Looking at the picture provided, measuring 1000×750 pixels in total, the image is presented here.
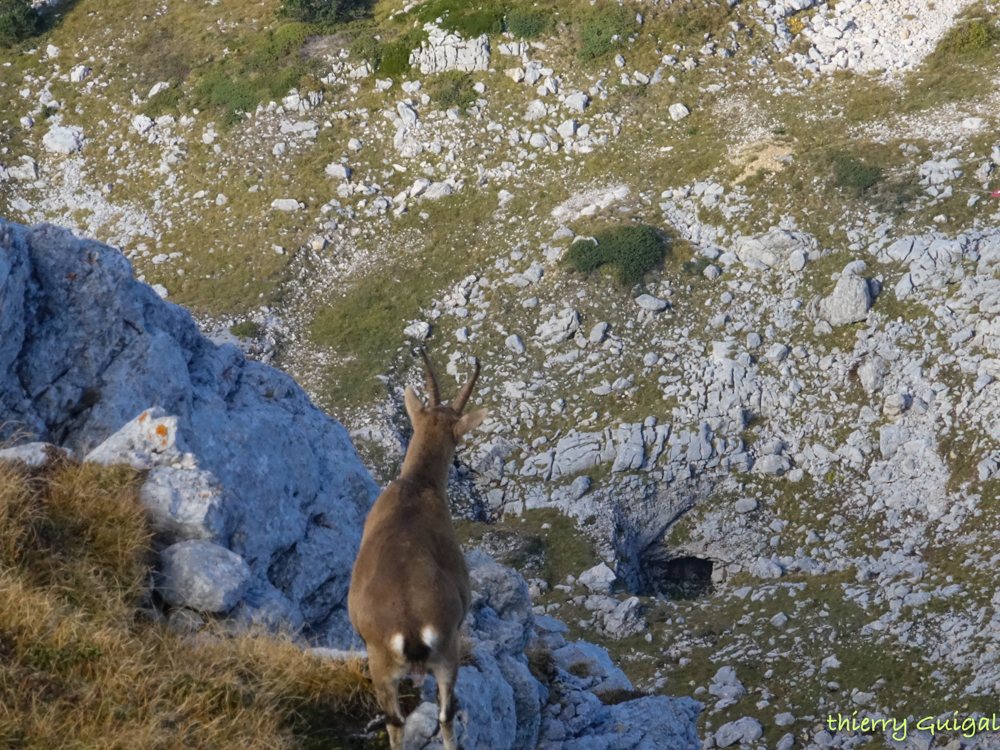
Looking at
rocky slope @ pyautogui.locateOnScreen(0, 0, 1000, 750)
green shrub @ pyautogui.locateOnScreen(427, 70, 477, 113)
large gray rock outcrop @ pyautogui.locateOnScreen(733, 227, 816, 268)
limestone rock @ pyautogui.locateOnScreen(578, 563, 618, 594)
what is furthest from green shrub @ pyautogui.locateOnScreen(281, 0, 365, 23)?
limestone rock @ pyautogui.locateOnScreen(578, 563, 618, 594)

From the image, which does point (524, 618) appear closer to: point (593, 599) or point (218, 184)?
point (593, 599)

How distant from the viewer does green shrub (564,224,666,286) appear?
27.7 meters

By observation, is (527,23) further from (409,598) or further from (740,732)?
(409,598)

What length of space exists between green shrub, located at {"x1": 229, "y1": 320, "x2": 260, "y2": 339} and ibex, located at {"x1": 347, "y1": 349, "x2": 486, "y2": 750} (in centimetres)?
2063

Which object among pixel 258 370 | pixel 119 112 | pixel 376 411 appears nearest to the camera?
pixel 258 370

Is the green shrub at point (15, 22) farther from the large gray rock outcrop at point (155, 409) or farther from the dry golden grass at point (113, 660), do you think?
the dry golden grass at point (113, 660)

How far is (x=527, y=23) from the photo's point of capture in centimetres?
3462

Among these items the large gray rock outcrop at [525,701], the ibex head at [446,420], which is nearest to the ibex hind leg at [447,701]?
the large gray rock outcrop at [525,701]

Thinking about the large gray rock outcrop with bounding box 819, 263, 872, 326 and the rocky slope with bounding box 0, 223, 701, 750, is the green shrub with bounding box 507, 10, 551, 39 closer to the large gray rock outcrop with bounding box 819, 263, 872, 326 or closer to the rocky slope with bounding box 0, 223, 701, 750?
the large gray rock outcrop with bounding box 819, 263, 872, 326

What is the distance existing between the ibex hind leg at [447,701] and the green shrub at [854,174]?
23.5m

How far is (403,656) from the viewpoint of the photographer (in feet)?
26.3

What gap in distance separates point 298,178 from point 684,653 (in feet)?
73.6

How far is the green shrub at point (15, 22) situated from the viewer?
39.1m

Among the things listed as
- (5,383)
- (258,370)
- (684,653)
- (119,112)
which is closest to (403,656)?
(5,383)
